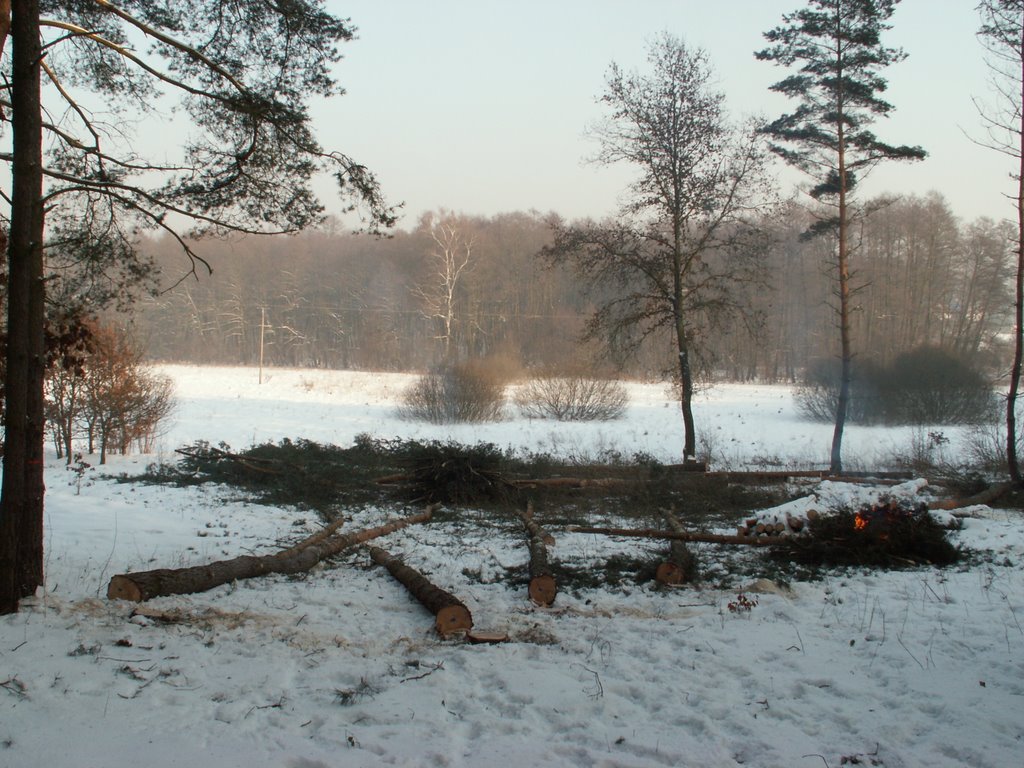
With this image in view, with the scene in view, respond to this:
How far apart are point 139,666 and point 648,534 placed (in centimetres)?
509

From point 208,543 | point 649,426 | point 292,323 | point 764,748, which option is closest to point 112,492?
point 208,543

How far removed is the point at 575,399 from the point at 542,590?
1989 cm

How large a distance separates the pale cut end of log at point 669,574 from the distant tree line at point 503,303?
1994cm

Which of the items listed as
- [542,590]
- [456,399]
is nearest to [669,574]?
[542,590]

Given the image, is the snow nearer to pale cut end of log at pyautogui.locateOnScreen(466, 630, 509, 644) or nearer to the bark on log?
pale cut end of log at pyautogui.locateOnScreen(466, 630, 509, 644)

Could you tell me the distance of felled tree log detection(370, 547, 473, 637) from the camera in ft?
16.1

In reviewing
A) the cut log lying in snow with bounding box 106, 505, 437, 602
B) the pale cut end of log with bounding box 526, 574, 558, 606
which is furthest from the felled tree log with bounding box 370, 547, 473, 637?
the cut log lying in snow with bounding box 106, 505, 437, 602

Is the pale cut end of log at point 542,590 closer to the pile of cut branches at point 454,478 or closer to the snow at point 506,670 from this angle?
the snow at point 506,670

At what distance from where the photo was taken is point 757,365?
149 ft

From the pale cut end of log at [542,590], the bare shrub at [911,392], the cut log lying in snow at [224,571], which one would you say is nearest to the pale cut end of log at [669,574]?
the pale cut end of log at [542,590]

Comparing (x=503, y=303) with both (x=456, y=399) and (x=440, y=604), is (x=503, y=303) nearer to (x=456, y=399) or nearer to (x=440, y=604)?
(x=456, y=399)

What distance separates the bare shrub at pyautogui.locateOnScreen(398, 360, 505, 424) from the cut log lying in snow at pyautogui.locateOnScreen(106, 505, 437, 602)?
16935 millimetres

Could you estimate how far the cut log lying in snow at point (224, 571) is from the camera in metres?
5.18

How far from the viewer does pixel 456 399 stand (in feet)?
81.8
